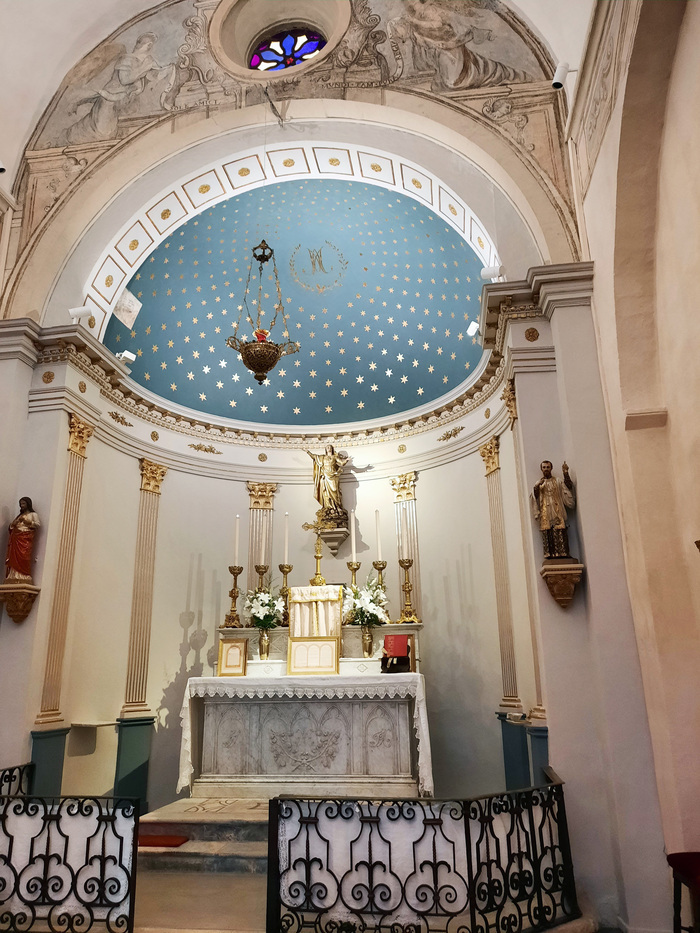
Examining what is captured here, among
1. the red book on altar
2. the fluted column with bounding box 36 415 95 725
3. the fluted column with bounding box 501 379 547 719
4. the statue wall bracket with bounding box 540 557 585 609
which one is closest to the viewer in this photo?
the statue wall bracket with bounding box 540 557 585 609

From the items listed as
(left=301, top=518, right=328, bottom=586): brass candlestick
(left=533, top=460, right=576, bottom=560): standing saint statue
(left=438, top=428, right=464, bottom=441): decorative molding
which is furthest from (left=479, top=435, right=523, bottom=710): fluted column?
(left=533, top=460, right=576, bottom=560): standing saint statue

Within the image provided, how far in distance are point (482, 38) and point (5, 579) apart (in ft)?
25.0

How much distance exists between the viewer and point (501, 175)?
7.25 m

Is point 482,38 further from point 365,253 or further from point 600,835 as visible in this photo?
point 600,835

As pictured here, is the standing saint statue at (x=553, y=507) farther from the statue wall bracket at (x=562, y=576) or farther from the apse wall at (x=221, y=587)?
the apse wall at (x=221, y=587)

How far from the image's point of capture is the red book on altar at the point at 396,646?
7.91 m

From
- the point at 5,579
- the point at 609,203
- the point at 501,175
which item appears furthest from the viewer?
the point at 501,175

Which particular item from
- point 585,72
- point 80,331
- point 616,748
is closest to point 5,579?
point 80,331

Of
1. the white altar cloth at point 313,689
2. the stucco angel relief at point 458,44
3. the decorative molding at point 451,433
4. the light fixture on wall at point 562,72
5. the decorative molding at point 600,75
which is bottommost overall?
the white altar cloth at point 313,689

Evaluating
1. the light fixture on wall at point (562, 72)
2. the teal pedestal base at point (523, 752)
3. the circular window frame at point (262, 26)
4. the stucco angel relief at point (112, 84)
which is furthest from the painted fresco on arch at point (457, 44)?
the teal pedestal base at point (523, 752)

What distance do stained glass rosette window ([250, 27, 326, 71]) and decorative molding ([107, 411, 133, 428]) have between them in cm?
463

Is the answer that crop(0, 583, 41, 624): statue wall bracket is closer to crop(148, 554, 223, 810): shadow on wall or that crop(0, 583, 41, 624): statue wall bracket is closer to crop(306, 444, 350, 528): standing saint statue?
crop(148, 554, 223, 810): shadow on wall

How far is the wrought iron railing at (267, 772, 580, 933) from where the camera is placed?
4367 millimetres

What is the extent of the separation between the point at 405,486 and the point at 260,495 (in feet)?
7.44
